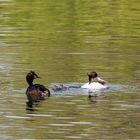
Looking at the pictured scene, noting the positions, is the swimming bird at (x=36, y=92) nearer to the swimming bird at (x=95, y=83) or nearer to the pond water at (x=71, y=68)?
the pond water at (x=71, y=68)

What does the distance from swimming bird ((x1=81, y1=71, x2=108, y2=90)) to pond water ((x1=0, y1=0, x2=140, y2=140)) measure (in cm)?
19

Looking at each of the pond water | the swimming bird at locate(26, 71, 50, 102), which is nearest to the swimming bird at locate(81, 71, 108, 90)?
the pond water

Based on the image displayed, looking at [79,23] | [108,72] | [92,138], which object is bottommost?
[92,138]

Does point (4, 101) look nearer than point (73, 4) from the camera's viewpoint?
Yes

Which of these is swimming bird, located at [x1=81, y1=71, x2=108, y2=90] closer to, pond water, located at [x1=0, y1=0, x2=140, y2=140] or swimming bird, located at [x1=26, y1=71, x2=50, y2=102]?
pond water, located at [x1=0, y1=0, x2=140, y2=140]

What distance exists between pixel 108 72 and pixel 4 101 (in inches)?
163

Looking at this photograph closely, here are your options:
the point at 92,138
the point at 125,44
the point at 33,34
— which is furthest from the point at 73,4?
the point at 92,138

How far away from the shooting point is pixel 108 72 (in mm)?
23984

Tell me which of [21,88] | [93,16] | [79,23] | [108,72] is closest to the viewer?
[21,88]

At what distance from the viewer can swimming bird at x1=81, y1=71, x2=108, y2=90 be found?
22.1 metres

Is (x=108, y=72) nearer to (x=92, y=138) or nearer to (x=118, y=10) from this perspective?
(x=92, y=138)

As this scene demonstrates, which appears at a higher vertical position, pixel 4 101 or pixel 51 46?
pixel 51 46

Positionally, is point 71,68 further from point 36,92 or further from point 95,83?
point 36,92

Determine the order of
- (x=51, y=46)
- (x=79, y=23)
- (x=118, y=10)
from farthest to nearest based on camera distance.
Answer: (x=118, y=10) < (x=79, y=23) < (x=51, y=46)
